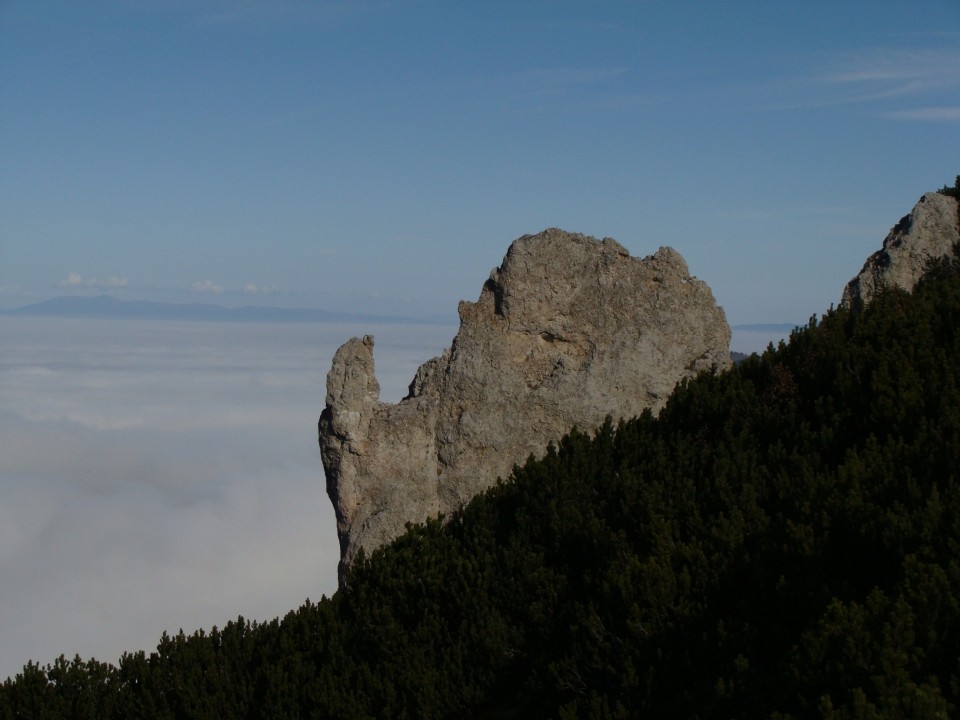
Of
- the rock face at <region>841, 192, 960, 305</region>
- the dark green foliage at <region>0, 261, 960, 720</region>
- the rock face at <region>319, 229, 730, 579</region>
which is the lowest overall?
the dark green foliage at <region>0, 261, 960, 720</region>

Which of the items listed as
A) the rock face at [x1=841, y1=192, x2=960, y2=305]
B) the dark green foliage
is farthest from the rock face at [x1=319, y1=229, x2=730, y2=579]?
the rock face at [x1=841, y1=192, x2=960, y2=305]

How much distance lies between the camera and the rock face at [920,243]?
16656 millimetres

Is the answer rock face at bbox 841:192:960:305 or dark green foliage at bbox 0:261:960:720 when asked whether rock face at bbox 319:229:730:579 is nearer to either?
dark green foliage at bbox 0:261:960:720

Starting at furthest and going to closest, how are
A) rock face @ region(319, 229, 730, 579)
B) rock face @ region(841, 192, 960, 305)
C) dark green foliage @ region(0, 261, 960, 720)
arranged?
rock face @ region(841, 192, 960, 305) → rock face @ region(319, 229, 730, 579) → dark green foliage @ region(0, 261, 960, 720)

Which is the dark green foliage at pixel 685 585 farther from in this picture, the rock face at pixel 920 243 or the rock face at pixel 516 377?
the rock face at pixel 920 243

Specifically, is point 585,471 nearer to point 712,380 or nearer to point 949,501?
point 712,380

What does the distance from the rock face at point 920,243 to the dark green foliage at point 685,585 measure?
220 centimetres

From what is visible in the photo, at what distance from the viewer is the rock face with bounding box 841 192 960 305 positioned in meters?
16.7

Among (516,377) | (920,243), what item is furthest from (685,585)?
(920,243)

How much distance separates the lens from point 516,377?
16234mm

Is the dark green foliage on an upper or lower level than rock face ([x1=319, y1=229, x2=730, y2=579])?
lower

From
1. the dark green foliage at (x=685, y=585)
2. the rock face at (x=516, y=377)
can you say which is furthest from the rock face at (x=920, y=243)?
the rock face at (x=516, y=377)

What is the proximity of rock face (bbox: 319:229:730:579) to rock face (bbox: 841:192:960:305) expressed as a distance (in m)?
2.71

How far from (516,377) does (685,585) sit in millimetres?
6528
